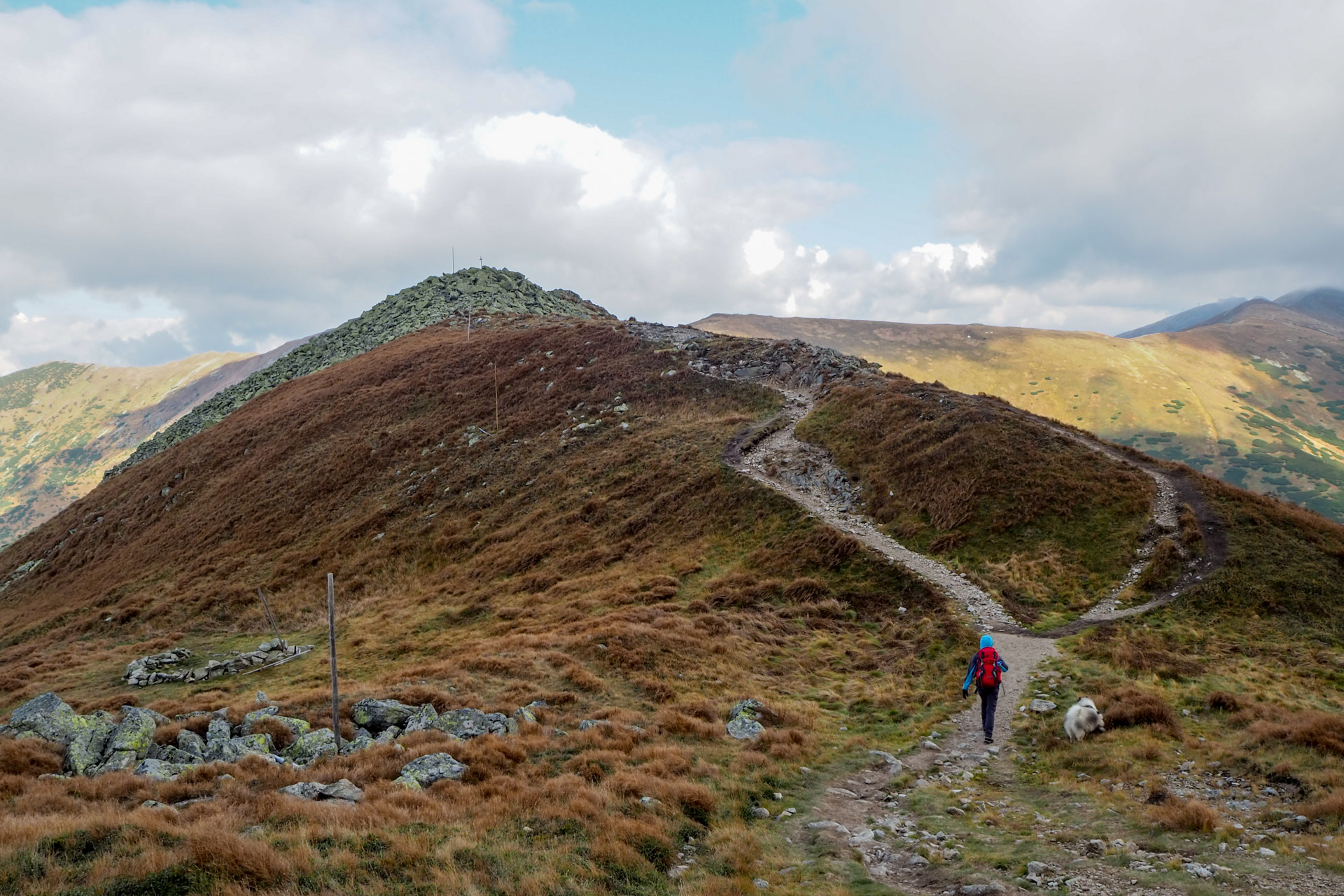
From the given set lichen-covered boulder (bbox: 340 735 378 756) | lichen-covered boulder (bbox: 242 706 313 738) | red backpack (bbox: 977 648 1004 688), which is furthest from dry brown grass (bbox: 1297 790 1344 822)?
lichen-covered boulder (bbox: 242 706 313 738)

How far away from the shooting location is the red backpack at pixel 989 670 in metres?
15.4

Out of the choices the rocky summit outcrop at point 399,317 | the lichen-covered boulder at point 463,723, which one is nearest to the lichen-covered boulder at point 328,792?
the lichen-covered boulder at point 463,723

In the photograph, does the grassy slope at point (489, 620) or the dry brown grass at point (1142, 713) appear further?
the dry brown grass at point (1142, 713)

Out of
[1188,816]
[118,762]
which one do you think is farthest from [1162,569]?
[118,762]

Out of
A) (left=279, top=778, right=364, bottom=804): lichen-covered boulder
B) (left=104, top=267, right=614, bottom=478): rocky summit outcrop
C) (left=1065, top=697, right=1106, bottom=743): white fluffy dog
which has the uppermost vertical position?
(left=104, top=267, right=614, bottom=478): rocky summit outcrop

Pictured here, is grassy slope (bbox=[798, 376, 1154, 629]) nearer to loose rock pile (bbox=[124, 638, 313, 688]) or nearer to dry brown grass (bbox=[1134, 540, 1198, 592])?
dry brown grass (bbox=[1134, 540, 1198, 592])

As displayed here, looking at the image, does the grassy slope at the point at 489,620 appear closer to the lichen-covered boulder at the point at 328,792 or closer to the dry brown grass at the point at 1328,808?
the lichen-covered boulder at the point at 328,792

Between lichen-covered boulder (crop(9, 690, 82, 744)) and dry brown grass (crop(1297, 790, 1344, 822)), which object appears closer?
dry brown grass (crop(1297, 790, 1344, 822))

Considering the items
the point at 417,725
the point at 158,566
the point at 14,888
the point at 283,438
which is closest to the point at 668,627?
the point at 417,725

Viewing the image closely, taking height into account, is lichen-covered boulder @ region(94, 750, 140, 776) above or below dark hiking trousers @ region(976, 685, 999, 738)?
above

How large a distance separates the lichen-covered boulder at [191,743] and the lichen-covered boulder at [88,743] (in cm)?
133

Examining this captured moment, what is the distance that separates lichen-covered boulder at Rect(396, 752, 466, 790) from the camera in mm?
11727

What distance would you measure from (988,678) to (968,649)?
511 cm

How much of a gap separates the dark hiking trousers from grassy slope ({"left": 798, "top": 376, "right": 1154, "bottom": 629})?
8.10 m
